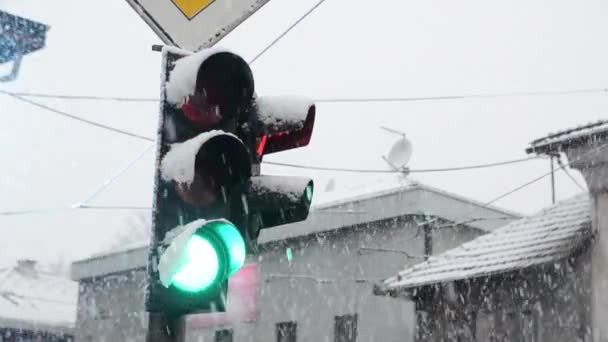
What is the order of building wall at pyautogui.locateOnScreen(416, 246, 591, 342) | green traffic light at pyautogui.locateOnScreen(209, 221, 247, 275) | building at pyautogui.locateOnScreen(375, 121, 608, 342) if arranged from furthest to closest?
building wall at pyautogui.locateOnScreen(416, 246, 591, 342) < building at pyautogui.locateOnScreen(375, 121, 608, 342) < green traffic light at pyautogui.locateOnScreen(209, 221, 247, 275)

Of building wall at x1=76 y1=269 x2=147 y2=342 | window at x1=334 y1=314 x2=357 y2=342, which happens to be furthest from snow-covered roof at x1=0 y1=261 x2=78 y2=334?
window at x1=334 y1=314 x2=357 y2=342

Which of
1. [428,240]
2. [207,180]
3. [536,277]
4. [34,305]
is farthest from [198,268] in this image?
[34,305]

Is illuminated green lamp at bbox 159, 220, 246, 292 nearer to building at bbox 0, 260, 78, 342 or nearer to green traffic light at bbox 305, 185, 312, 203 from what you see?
green traffic light at bbox 305, 185, 312, 203

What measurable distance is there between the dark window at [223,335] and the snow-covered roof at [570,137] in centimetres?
1561

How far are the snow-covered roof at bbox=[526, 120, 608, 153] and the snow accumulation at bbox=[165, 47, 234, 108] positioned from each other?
1104 cm

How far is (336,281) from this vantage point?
24719mm

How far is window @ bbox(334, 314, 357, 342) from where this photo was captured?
2413cm

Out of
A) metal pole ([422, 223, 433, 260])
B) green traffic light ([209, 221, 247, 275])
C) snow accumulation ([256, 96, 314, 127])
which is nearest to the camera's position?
green traffic light ([209, 221, 247, 275])

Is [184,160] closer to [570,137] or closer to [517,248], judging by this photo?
[570,137]

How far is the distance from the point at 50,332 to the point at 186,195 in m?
37.2

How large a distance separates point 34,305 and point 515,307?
29.8 meters

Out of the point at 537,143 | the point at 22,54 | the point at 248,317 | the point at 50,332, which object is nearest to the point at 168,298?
the point at 22,54

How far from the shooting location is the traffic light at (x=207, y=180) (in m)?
3.53

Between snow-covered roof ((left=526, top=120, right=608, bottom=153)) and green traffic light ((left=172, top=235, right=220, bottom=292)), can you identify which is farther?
snow-covered roof ((left=526, top=120, right=608, bottom=153))
